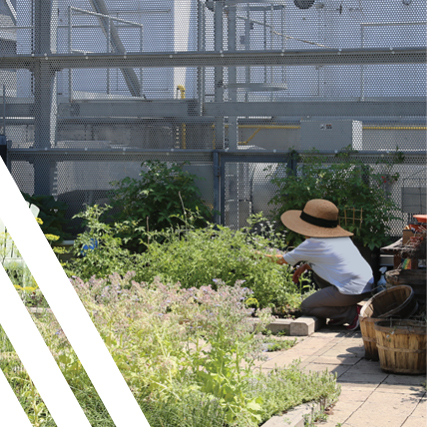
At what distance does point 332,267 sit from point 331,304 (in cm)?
35

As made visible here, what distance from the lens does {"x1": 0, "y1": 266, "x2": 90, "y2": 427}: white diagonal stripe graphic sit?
33.3 inches

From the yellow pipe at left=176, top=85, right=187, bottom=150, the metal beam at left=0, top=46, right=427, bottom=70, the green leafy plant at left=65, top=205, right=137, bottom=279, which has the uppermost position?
the metal beam at left=0, top=46, right=427, bottom=70

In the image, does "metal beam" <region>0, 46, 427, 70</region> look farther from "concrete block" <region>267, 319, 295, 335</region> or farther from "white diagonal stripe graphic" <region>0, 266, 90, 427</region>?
"white diagonal stripe graphic" <region>0, 266, 90, 427</region>

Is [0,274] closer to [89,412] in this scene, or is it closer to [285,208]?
[89,412]

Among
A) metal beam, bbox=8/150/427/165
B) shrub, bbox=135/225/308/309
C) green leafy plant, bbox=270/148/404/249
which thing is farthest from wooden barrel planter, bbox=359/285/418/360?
metal beam, bbox=8/150/427/165

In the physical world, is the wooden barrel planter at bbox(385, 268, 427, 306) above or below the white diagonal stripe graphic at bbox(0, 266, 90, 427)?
below

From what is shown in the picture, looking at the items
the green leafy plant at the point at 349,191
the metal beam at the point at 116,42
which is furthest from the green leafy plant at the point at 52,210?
the green leafy plant at the point at 349,191

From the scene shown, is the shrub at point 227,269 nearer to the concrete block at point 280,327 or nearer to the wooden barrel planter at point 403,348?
the concrete block at point 280,327

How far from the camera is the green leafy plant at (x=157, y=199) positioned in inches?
316

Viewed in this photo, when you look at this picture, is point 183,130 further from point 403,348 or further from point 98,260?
point 403,348

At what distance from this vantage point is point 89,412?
288 centimetres

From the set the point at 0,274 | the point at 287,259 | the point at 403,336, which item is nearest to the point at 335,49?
the point at 287,259
